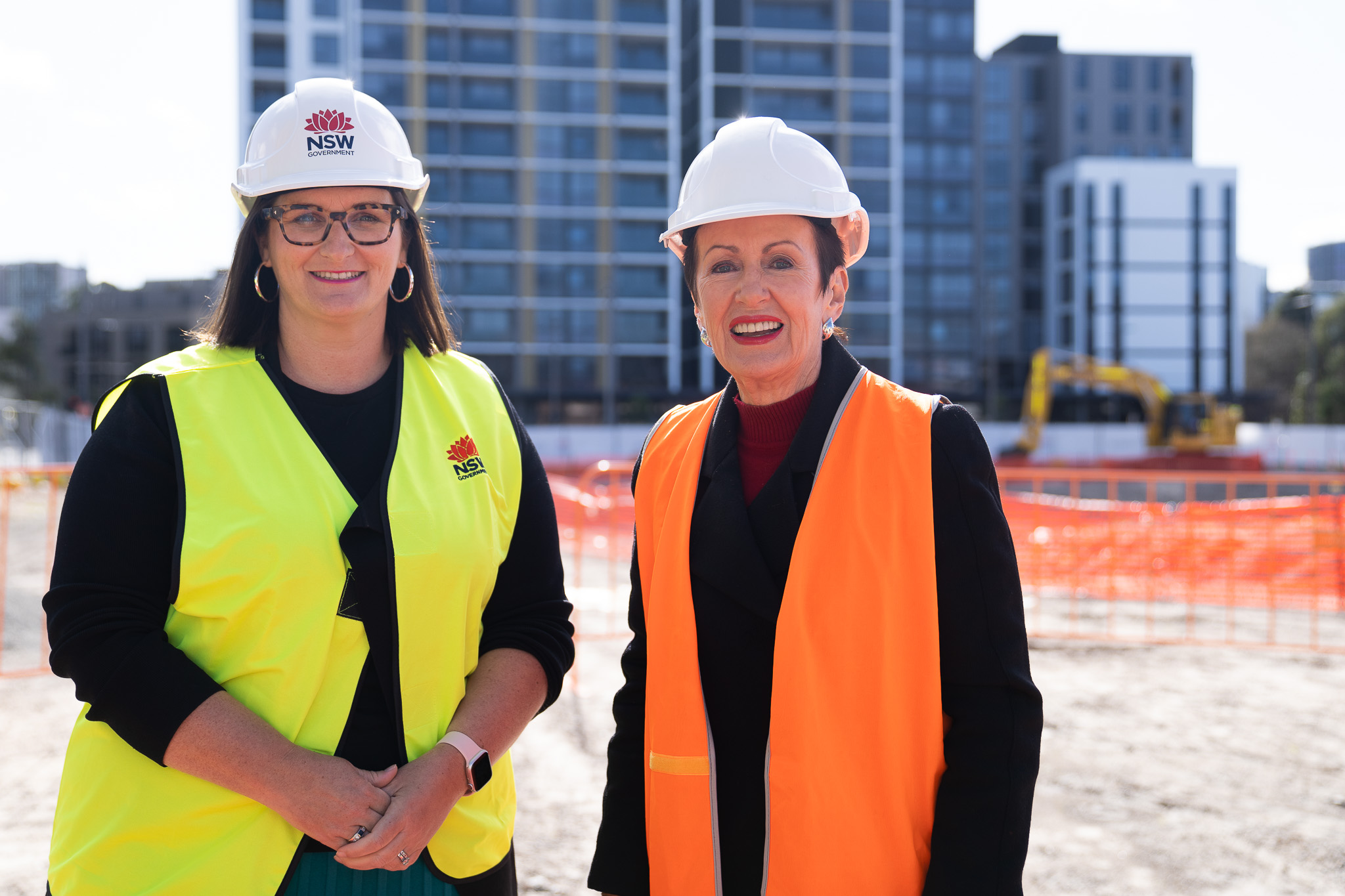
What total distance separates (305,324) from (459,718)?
0.85 meters

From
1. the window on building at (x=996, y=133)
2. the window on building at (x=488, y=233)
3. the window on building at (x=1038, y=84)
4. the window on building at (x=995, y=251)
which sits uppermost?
the window on building at (x=1038, y=84)

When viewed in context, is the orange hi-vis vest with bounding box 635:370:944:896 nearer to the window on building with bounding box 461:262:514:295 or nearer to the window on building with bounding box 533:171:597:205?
the window on building with bounding box 461:262:514:295

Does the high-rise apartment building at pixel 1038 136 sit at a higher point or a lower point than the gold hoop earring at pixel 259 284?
higher

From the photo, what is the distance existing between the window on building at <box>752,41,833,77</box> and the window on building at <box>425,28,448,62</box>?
1618 cm

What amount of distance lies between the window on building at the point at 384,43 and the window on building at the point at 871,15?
2376 cm

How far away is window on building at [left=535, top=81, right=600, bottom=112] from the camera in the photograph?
51.5m

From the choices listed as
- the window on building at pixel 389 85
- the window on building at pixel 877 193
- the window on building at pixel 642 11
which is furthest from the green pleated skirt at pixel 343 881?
the window on building at pixel 642 11

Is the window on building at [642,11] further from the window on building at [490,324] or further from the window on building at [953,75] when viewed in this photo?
the window on building at [953,75]

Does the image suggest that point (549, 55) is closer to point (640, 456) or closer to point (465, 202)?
point (465, 202)

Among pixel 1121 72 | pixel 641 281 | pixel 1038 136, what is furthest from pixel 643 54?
pixel 1121 72

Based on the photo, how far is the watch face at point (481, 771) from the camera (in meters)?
1.86

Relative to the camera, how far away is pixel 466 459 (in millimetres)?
1968

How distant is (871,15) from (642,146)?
1442 centimetres

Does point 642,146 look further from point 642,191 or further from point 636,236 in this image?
point 636,236
